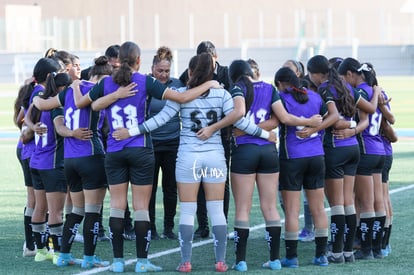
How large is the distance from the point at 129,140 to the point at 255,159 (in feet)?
3.49

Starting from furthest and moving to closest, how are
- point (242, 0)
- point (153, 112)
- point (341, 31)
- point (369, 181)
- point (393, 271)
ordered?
point (242, 0), point (341, 31), point (153, 112), point (369, 181), point (393, 271)

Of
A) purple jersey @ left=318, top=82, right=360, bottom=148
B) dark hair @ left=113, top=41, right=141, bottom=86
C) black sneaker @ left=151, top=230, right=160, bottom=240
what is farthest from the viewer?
black sneaker @ left=151, top=230, right=160, bottom=240

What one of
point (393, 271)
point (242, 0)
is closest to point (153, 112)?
point (393, 271)

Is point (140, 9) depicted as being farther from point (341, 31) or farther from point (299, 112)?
point (299, 112)

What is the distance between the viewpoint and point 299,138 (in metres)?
7.66

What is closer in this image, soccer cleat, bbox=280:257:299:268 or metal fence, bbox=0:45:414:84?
soccer cleat, bbox=280:257:299:268

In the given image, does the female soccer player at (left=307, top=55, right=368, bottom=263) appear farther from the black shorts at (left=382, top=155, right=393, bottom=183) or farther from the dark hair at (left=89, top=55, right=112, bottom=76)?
the dark hair at (left=89, top=55, right=112, bottom=76)

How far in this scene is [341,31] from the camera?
51.5 metres

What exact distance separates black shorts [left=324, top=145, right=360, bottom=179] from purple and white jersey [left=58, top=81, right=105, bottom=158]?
199 centimetres

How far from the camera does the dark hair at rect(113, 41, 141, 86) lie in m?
7.36

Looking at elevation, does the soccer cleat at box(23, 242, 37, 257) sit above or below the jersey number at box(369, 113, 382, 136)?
below

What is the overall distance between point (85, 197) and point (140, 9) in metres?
49.0

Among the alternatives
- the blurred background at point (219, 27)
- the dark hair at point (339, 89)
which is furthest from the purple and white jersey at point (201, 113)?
the blurred background at point (219, 27)

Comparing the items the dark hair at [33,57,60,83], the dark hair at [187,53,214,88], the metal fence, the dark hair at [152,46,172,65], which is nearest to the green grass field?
the dark hair at [187,53,214,88]
